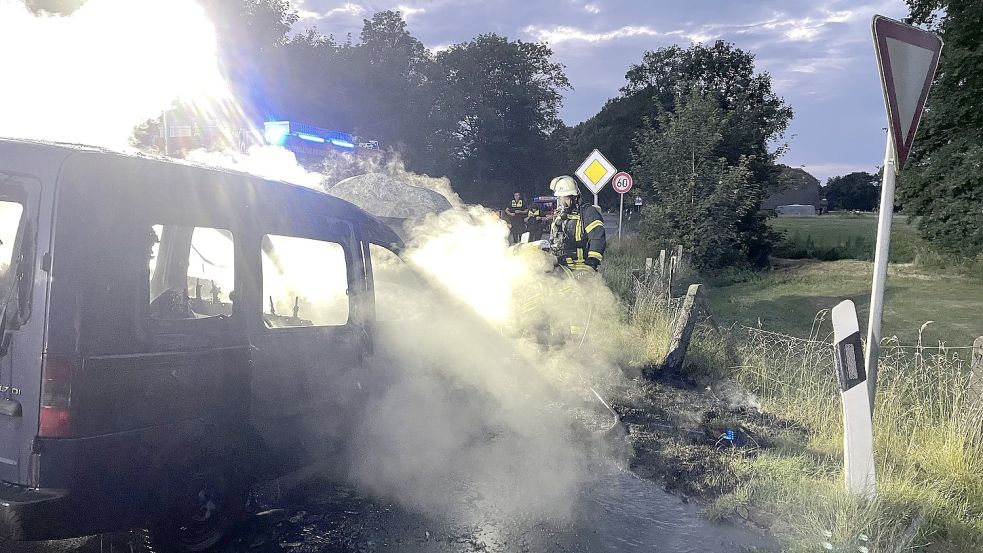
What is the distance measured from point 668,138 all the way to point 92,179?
1646cm

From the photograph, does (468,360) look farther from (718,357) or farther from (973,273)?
(973,273)

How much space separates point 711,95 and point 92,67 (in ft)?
53.6

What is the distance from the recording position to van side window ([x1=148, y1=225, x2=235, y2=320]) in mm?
3361

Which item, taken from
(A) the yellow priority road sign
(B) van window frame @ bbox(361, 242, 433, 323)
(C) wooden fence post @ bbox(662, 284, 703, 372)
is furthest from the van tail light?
(A) the yellow priority road sign

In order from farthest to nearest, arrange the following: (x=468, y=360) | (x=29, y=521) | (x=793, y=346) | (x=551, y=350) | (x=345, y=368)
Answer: (x=551, y=350)
(x=793, y=346)
(x=468, y=360)
(x=345, y=368)
(x=29, y=521)

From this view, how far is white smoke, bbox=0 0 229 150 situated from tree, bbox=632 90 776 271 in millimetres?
13225

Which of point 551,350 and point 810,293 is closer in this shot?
point 551,350

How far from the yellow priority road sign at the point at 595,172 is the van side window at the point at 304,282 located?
27.2 feet

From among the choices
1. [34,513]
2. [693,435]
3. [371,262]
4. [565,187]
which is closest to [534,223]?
[565,187]

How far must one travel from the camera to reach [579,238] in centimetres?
745

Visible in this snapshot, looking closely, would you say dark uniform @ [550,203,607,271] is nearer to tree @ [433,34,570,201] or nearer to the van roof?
the van roof

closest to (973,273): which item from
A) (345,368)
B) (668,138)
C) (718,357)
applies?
(668,138)

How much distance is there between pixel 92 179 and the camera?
108 inches

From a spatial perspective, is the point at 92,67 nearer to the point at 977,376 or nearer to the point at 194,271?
the point at 194,271
